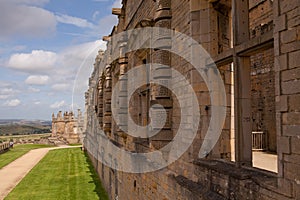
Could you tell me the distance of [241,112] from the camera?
3.47m

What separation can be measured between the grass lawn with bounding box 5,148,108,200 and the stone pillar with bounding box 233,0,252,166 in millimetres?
12587

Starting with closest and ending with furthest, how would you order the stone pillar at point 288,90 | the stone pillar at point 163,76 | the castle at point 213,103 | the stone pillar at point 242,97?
the stone pillar at point 288,90 → the castle at point 213,103 → the stone pillar at point 242,97 → the stone pillar at point 163,76

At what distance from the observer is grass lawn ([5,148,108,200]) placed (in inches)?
614

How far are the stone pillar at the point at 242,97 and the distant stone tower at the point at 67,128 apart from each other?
46.9 metres

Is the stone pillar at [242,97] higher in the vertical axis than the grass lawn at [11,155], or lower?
higher

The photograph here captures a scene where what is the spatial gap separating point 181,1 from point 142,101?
12.0ft

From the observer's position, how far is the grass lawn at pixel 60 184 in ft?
51.2

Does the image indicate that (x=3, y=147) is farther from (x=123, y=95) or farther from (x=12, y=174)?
(x=123, y=95)

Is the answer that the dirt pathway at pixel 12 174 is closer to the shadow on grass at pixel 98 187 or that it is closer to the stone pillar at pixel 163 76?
the shadow on grass at pixel 98 187

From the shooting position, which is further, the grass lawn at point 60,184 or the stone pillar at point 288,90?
the grass lawn at point 60,184

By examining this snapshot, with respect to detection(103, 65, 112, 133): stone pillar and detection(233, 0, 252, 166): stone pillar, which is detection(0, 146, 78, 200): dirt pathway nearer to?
detection(103, 65, 112, 133): stone pillar

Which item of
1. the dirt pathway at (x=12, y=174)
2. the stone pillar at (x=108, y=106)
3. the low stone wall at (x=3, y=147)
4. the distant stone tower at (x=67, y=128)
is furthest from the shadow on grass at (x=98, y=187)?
the distant stone tower at (x=67, y=128)

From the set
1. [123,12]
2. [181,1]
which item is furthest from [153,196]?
[123,12]

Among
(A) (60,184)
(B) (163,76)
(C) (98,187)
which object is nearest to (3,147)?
(A) (60,184)
